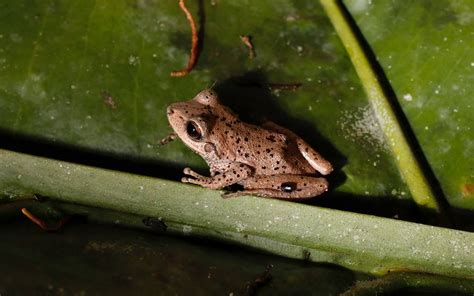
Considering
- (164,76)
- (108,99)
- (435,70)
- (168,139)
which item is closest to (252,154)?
(168,139)

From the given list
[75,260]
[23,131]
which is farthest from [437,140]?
[23,131]

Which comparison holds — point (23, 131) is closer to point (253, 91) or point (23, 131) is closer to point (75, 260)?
point (75, 260)

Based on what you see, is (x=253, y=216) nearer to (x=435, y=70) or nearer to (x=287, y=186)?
(x=287, y=186)

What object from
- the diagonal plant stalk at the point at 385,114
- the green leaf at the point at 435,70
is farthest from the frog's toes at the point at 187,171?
the green leaf at the point at 435,70

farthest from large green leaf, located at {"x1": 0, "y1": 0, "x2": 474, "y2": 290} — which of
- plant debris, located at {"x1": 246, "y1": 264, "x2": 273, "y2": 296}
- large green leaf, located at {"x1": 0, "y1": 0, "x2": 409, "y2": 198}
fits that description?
plant debris, located at {"x1": 246, "y1": 264, "x2": 273, "y2": 296}

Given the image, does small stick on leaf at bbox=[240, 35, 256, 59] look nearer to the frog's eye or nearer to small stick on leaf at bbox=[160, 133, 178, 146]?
the frog's eye

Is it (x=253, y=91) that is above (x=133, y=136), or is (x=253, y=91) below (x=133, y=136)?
above
